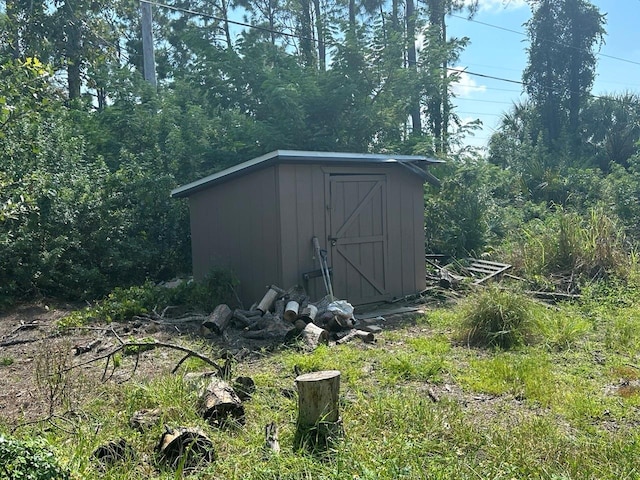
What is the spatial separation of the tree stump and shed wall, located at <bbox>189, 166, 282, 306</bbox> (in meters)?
3.97

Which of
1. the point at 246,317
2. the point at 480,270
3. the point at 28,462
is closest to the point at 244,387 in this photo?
the point at 28,462

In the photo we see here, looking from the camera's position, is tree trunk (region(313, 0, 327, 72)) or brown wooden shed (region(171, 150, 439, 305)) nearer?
brown wooden shed (region(171, 150, 439, 305))

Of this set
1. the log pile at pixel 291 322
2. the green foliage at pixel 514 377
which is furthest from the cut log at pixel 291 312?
the green foliage at pixel 514 377

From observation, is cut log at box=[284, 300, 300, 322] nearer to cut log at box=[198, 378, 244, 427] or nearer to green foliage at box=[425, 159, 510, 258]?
cut log at box=[198, 378, 244, 427]

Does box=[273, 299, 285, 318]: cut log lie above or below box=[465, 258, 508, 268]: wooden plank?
below

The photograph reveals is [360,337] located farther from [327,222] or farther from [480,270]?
[480,270]

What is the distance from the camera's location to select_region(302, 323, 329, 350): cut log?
17.5 ft

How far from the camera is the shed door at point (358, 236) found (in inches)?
293

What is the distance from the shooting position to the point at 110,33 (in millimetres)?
17219

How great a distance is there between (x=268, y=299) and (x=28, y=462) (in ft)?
14.0

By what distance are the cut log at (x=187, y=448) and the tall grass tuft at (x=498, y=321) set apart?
126 inches

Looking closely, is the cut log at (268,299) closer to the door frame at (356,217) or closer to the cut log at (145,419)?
the door frame at (356,217)

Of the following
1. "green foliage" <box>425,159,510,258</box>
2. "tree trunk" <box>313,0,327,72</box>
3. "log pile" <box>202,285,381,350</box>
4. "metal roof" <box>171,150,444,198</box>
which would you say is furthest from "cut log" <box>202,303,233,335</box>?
"tree trunk" <box>313,0,327,72</box>

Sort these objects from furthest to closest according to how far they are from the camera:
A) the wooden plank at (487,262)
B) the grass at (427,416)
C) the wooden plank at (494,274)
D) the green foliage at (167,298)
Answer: the wooden plank at (487,262)
the wooden plank at (494,274)
the green foliage at (167,298)
the grass at (427,416)
